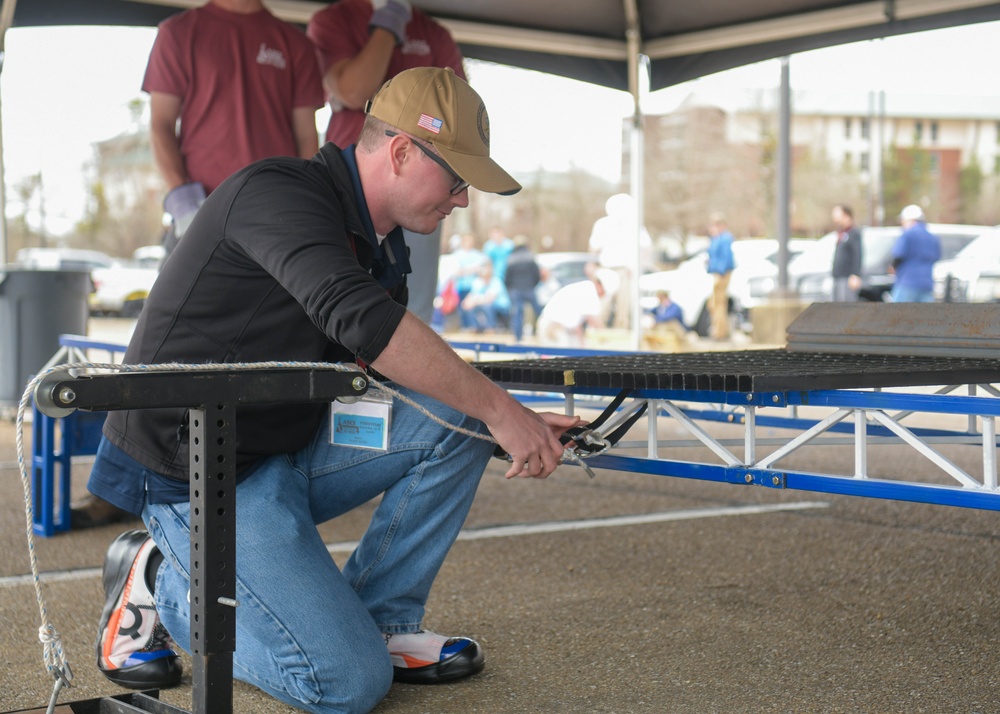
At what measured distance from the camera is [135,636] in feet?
7.83

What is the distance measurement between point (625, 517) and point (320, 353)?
2.25m

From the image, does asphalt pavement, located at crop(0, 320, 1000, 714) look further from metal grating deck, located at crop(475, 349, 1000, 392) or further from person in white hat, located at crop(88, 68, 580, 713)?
metal grating deck, located at crop(475, 349, 1000, 392)

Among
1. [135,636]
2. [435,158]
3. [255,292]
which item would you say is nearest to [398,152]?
[435,158]

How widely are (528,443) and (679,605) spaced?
1.15m

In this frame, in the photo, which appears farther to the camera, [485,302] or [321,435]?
[485,302]

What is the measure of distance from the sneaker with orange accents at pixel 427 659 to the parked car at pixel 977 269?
1246 cm

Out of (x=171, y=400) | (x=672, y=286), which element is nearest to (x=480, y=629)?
(x=171, y=400)

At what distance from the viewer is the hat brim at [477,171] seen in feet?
7.09

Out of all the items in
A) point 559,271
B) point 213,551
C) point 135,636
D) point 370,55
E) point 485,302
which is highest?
point 370,55

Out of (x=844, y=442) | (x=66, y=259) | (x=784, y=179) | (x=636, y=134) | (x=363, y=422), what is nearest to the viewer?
(x=363, y=422)

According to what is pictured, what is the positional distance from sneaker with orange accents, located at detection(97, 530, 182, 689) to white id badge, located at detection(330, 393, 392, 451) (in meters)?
0.51

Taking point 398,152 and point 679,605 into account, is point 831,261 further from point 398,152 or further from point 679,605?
point 398,152

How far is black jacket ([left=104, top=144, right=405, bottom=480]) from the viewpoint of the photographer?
1976 millimetres

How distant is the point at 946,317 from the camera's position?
292cm
